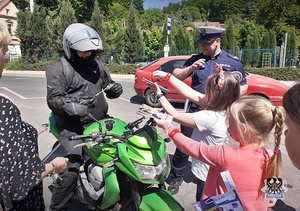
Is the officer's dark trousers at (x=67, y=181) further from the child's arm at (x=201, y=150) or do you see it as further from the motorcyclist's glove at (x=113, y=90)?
the child's arm at (x=201, y=150)

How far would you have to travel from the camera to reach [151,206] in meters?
2.16

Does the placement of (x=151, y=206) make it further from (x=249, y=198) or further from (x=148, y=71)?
(x=148, y=71)

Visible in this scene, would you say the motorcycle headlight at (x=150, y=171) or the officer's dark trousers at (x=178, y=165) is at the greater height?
the motorcycle headlight at (x=150, y=171)

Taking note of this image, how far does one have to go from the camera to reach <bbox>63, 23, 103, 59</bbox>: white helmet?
8.50 feet

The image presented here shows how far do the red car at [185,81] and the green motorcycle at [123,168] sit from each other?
487cm

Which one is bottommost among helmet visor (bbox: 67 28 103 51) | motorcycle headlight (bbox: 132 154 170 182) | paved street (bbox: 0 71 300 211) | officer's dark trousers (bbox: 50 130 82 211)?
paved street (bbox: 0 71 300 211)

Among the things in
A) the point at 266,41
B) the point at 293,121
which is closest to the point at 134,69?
the point at 266,41

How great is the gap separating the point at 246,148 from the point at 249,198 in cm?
30

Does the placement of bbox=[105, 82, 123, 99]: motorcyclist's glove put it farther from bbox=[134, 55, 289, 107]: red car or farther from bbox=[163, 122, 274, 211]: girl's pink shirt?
bbox=[134, 55, 289, 107]: red car

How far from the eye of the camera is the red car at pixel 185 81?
23.3 feet

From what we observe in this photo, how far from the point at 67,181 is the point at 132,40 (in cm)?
1988

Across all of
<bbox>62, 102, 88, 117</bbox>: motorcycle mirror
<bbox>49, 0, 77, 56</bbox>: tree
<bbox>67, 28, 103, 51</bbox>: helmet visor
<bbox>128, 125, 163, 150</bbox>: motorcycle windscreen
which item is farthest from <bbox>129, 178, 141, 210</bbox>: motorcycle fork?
<bbox>49, 0, 77, 56</bbox>: tree

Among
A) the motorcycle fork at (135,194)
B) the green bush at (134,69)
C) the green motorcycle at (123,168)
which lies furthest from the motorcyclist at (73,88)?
the green bush at (134,69)

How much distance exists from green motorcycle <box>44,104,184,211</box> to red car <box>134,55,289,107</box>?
16.0ft
